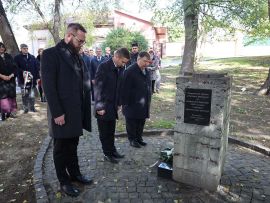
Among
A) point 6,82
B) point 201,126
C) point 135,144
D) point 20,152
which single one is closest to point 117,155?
point 135,144

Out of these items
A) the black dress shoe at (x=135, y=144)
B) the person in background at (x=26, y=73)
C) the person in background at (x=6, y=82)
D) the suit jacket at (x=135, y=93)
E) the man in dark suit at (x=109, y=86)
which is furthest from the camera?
the person in background at (x=26, y=73)

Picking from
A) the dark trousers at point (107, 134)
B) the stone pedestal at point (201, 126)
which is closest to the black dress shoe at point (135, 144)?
the dark trousers at point (107, 134)

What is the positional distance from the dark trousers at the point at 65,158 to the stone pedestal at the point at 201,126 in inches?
59.1

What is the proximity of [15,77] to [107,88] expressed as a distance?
4.55 meters

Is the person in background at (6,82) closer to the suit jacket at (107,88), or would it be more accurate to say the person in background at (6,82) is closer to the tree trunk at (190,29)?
the suit jacket at (107,88)

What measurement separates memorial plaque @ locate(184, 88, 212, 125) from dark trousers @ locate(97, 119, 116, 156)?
1.54m

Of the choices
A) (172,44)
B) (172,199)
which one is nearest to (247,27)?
(172,199)

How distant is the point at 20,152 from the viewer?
6305 mm

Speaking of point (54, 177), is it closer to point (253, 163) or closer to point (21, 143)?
point (21, 143)

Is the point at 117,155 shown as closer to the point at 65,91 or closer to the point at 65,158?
the point at 65,158

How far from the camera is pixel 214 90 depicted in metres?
4.18

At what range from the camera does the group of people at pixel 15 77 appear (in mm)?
8266

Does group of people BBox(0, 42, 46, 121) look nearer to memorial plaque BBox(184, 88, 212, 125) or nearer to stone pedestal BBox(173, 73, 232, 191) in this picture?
stone pedestal BBox(173, 73, 232, 191)

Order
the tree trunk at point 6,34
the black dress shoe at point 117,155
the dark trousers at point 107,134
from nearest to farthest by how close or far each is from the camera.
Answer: the dark trousers at point 107,134
the black dress shoe at point 117,155
the tree trunk at point 6,34
